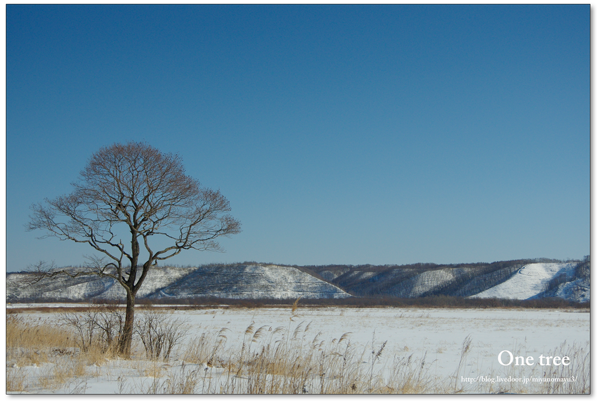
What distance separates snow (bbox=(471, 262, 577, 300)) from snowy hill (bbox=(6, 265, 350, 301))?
1443 inches

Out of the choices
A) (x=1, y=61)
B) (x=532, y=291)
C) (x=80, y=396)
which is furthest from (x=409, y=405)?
(x=532, y=291)

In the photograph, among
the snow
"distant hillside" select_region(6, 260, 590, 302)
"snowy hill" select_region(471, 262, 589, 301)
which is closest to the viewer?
"snowy hill" select_region(471, 262, 589, 301)

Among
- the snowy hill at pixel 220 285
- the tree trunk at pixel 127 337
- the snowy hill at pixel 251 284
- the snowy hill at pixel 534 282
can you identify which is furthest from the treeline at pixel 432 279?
the tree trunk at pixel 127 337

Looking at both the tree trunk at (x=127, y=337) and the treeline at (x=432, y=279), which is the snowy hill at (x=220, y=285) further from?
the tree trunk at (x=127, y=337)

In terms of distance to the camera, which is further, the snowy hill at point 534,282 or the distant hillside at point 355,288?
the distant hillside at point 355,288

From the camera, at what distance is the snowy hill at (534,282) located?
9874 cm

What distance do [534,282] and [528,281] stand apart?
144 centimetres

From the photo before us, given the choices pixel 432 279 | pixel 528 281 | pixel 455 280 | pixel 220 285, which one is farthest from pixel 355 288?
pixel 220 285

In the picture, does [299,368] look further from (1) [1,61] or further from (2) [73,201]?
(2) [73,201]

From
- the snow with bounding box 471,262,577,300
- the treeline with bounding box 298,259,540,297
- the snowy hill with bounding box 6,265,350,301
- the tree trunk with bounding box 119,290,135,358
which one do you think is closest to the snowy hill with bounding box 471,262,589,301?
the snow with bounding box 471,262,577,300

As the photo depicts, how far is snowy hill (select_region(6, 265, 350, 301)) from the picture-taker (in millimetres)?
101812

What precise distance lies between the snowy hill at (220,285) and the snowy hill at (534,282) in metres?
37.4

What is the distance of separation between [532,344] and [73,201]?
21.1 meters

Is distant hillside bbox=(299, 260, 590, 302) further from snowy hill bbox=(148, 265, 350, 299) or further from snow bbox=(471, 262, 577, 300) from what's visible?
snowy hill bbox=(148, 265, 350, 299)
